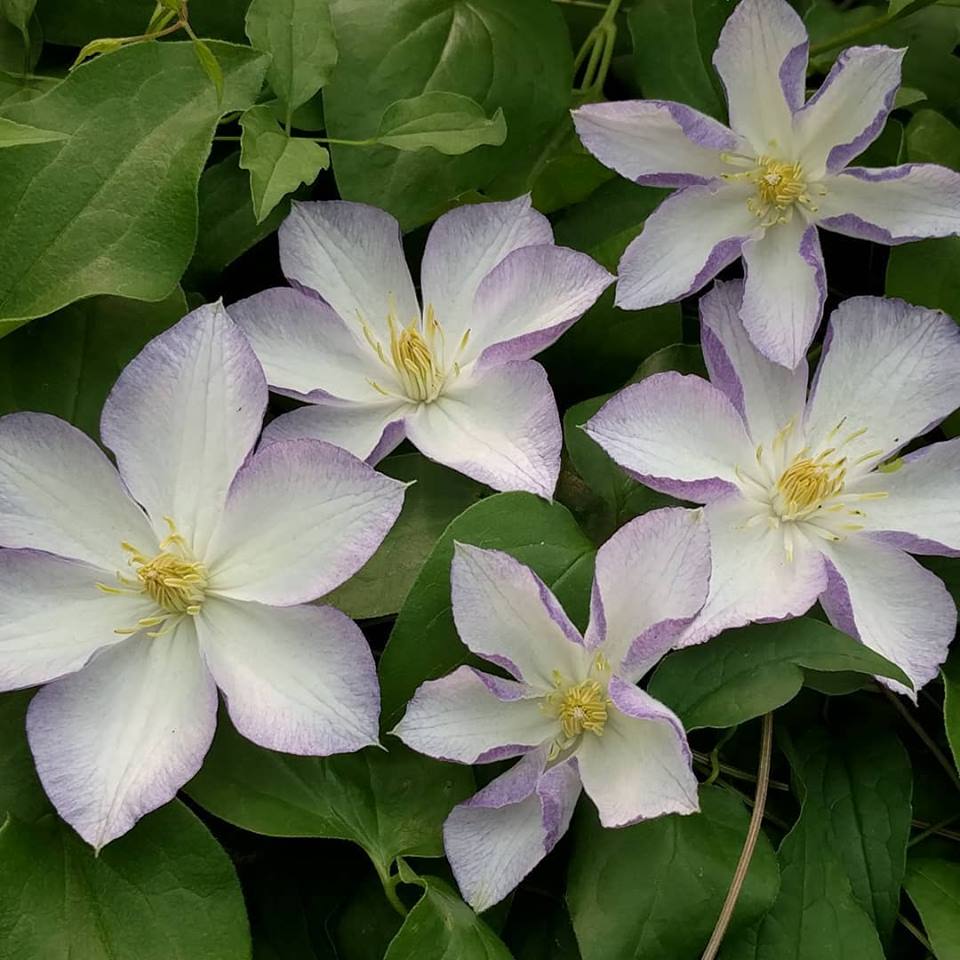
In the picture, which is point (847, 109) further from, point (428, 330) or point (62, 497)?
point (62, 497)

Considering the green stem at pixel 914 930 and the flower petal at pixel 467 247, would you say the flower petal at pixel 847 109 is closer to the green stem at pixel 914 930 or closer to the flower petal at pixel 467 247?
the flower petal at pixel 467 247

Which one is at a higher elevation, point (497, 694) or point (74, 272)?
point (74, 272)

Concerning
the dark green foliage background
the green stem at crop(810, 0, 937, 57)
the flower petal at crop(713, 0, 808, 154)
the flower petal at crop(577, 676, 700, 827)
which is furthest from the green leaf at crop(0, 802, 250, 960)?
the green stem at crop(810, 0, 937, 57)

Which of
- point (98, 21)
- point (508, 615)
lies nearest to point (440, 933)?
point (508, 615)

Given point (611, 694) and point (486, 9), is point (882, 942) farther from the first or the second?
point (486, 9)

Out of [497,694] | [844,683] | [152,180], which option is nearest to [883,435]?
[844,683]

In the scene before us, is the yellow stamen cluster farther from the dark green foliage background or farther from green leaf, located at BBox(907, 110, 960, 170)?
green leaf, located at BBox(907, 110, 960, 170)
